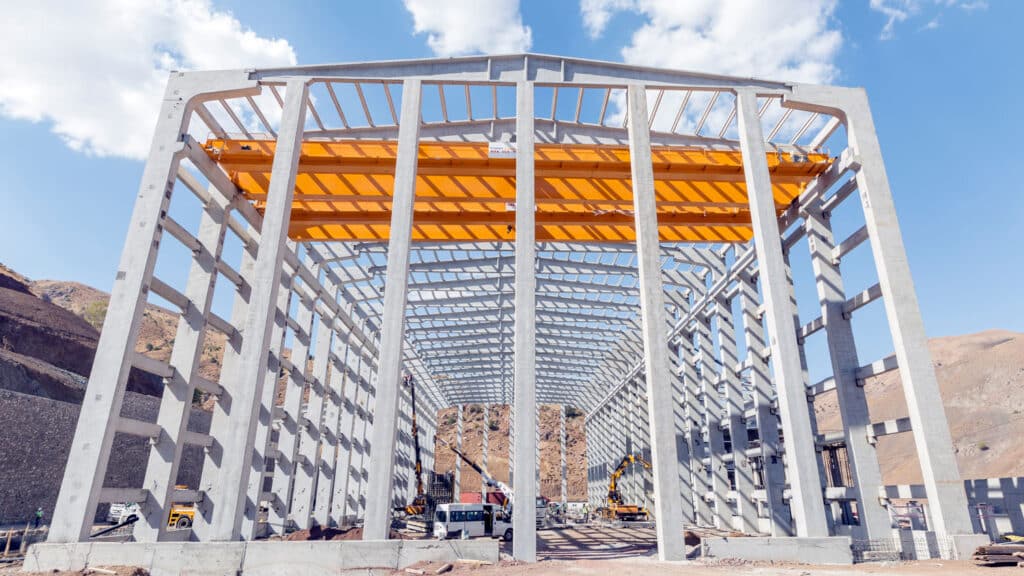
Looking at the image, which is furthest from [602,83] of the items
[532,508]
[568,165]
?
[532,508]

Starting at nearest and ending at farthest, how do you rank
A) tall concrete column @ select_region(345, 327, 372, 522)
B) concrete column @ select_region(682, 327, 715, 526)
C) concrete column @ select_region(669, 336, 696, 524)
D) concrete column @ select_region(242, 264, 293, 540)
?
concrete column @ select_region(242, 264, 293, 540) → concrete column @ select_region(682, 327, 715, 526) → concrete column @ select_region(669, 336, 696, 524) → tall concrete column @ select_region(345, 327, 372, 522)

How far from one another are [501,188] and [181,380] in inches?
451

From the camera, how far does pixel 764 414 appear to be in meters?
21.2

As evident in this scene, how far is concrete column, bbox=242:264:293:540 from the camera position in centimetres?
1992

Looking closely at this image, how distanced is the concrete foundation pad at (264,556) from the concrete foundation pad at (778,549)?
444 centimetres

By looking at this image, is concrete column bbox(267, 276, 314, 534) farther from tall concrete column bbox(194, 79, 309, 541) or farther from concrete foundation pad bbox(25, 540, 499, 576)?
concrete foundation pad bbox(25, 540, 499, 576)

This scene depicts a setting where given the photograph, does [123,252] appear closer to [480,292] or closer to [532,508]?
[532,508]

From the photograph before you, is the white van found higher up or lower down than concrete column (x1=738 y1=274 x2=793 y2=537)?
lower down

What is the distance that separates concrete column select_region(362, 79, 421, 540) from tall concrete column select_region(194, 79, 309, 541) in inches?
110

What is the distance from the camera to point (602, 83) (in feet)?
53.2

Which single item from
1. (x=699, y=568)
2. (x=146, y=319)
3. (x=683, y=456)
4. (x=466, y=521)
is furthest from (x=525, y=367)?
(x=146, y=319)

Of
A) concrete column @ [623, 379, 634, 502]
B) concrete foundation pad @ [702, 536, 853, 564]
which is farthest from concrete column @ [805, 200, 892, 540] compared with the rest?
concrete column @ [623, 379, 634, 502]

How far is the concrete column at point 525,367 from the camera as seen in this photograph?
39.2ft

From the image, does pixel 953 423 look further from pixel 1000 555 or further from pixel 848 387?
pixel 1000 555
